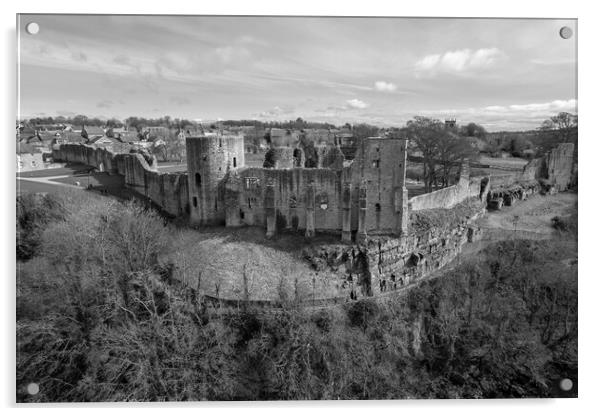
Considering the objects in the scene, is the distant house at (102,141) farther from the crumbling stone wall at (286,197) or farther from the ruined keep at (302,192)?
the crumbling stone wall at (286,197)

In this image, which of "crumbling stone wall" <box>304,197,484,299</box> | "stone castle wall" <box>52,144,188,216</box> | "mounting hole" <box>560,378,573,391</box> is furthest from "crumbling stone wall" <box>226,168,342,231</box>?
"mounting hole" <box>560,378,573,391</box>

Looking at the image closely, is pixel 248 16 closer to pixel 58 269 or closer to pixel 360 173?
pixel 360 173

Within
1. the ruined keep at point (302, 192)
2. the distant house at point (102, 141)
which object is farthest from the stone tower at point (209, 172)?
the distant house at point (102, 141)

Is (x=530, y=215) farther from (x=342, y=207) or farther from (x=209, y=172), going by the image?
(x=209, y=172)

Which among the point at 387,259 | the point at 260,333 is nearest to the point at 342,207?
the point at 387,259

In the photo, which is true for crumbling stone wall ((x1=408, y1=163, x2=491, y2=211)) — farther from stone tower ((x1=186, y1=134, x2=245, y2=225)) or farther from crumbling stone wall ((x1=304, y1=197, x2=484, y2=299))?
stone tower ((x1=186, y1=134, x2=245, y2=225))

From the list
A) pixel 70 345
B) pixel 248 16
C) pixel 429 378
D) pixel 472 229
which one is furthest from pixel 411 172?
pixel 70 345
